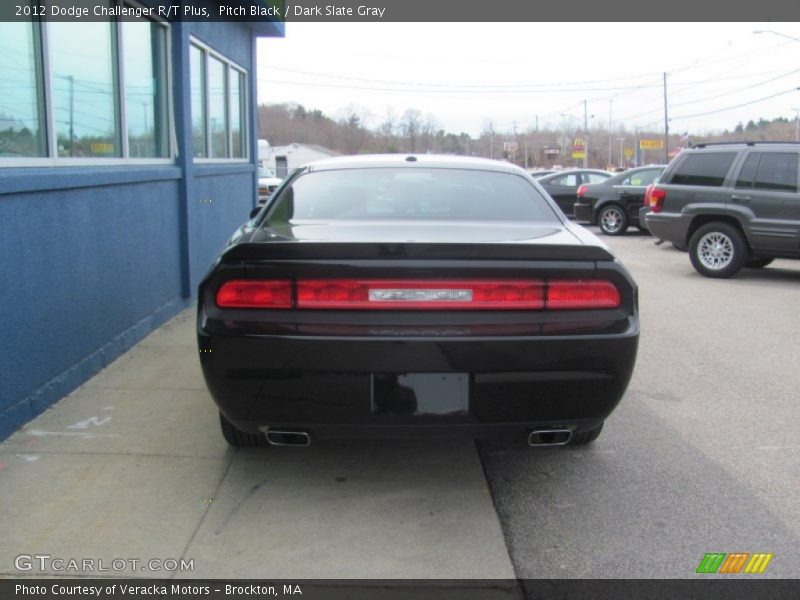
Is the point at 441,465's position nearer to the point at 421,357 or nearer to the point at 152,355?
the point at 421,357

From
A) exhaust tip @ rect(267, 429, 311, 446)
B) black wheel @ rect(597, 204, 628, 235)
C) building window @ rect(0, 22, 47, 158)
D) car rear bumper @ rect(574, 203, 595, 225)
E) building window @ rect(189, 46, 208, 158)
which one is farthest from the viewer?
car rear bumper @ rect(574, 203, 595, 225)

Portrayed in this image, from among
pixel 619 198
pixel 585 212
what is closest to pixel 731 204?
pixel 619 198

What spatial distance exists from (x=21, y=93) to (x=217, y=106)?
5546 millimetres

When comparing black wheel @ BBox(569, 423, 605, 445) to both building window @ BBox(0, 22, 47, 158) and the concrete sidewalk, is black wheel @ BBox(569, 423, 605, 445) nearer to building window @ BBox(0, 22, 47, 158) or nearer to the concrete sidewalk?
the concrete sidewalk

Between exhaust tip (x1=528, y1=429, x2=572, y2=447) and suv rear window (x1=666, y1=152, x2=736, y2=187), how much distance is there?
26.3 feet

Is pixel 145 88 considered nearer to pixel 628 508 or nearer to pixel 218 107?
pixel 218 107

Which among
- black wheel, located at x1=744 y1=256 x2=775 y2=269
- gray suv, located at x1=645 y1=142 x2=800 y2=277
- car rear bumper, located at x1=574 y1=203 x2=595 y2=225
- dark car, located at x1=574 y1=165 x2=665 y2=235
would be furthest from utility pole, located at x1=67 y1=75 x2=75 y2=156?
car rear bumper, located at x1=574 y1=203 x2=595 y2=225

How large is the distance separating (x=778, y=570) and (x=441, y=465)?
1638 millimetres

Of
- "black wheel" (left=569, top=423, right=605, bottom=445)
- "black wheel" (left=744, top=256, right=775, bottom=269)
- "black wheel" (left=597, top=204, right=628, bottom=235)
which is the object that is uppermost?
"black wheel" (left=597, top=204, right=628, bottom=235)

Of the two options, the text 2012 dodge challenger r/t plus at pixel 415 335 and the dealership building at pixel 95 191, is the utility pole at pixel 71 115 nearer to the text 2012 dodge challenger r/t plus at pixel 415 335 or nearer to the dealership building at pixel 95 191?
the dealership building at pixel 95 191

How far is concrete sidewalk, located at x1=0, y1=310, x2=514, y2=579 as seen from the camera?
10.0ft

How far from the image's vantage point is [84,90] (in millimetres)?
5703

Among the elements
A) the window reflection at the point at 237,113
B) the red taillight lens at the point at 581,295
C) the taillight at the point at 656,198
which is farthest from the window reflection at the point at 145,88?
the taillight at the point at 656,198
